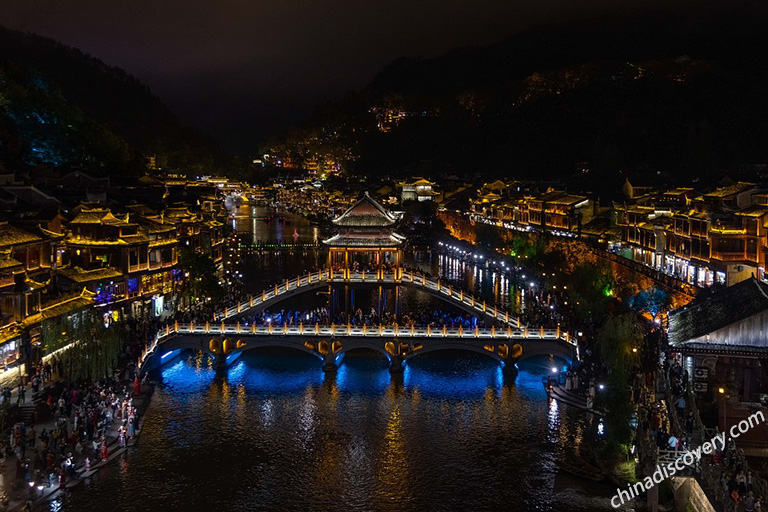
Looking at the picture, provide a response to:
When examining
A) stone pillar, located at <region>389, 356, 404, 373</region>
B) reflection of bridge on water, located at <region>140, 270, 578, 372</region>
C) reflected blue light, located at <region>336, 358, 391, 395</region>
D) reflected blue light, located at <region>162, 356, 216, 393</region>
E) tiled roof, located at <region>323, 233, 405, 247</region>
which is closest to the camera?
reflected blue light, located at <region>162, 356, 216, 393</region>

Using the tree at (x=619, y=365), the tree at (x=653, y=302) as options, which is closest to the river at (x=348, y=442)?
the tree at (x=619, y=365)

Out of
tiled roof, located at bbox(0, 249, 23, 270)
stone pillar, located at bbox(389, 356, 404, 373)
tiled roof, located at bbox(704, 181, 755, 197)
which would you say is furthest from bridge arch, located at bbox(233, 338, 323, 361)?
tiled roof, located at bbox(704, 181, 755, 197)

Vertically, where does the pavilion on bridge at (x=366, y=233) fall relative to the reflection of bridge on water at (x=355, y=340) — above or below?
above

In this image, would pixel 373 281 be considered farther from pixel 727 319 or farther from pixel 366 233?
pixel 727 319

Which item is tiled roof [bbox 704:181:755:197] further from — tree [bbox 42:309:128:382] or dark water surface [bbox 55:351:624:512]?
tree [bbox 42:309:128:382]

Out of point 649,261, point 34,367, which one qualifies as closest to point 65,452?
point 34,367

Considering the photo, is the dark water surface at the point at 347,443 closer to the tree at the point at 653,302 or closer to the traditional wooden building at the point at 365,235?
the tree at the point at 653,302
